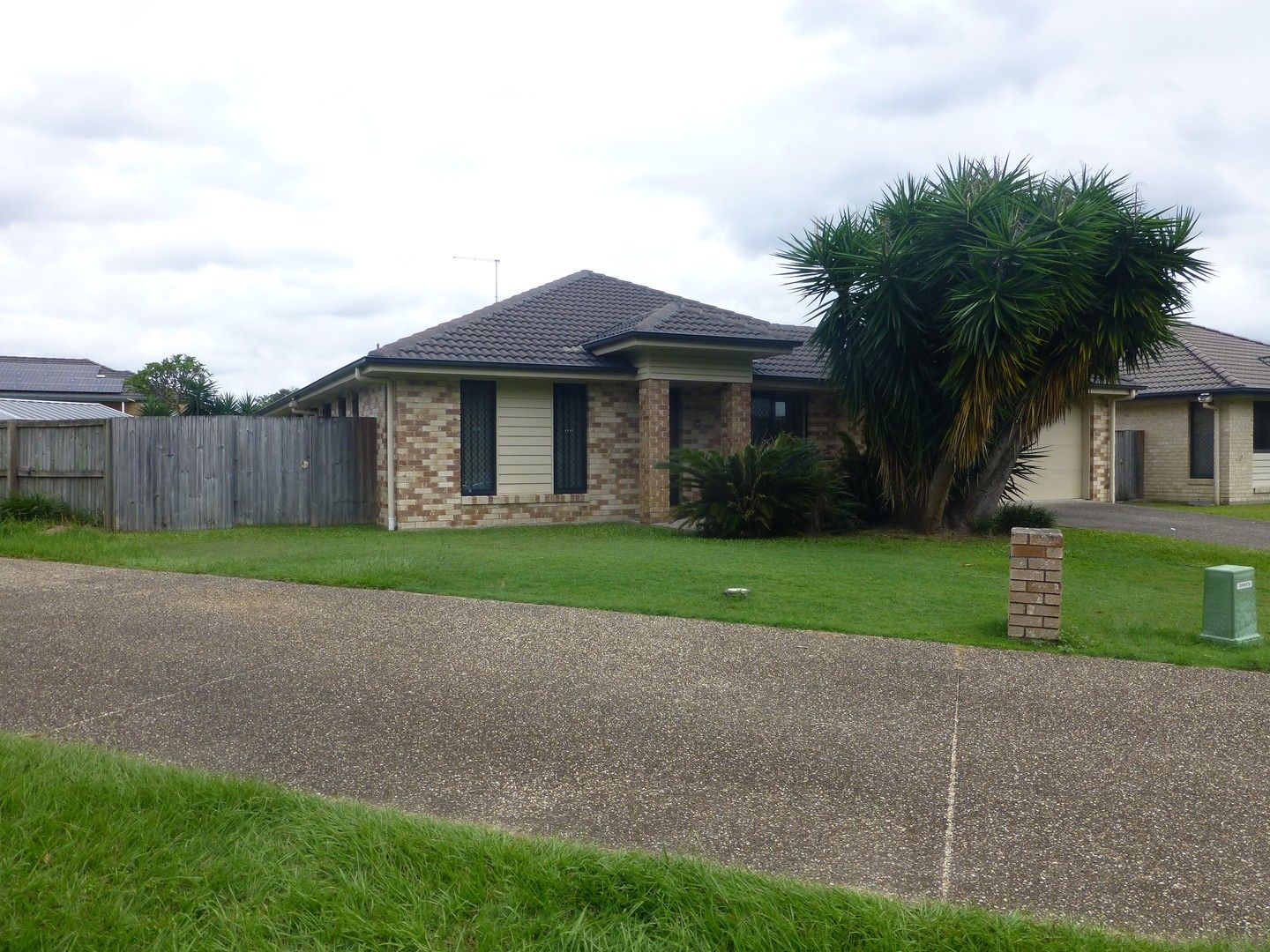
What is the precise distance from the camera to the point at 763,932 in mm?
3322

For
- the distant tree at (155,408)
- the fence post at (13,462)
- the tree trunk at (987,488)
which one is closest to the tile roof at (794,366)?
the tree trunk at (987,488)

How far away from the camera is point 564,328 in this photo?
1905 cm

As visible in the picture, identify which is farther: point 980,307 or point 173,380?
point 173,380

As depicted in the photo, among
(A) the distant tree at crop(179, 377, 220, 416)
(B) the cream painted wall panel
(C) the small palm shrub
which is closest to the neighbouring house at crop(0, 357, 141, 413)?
(A) the distant tree at crop(179, 377, 220, 416)

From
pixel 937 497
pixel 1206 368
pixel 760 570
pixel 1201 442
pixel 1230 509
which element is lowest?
pixel 760 570

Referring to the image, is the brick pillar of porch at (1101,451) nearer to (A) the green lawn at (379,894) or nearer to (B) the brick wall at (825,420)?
(B) the brick wall at (825,420)

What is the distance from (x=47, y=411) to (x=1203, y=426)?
87.2ft

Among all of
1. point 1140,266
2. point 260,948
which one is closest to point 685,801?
point 260,948

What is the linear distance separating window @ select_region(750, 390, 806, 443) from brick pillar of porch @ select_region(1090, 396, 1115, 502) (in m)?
7.20

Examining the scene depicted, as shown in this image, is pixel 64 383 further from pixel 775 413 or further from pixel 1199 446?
pixel 1199 446

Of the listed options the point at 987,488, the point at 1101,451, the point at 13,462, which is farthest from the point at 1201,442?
the point at 13,462

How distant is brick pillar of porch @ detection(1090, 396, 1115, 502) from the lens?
76.3 feet

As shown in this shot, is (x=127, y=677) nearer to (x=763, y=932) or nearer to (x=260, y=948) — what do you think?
(x=260, y=948)

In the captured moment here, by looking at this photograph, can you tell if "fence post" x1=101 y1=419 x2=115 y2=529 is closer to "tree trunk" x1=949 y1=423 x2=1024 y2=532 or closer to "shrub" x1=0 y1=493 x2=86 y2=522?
"shrub" x1=0 y1=493 x2=86 y2=522
